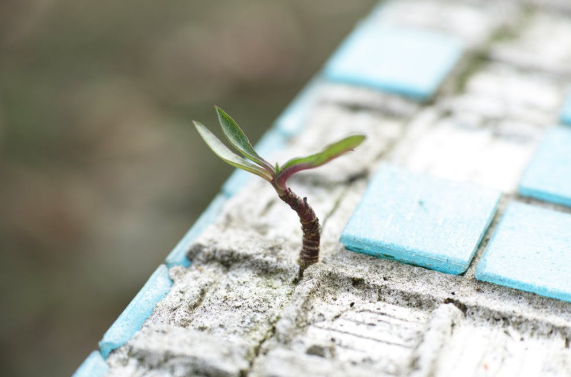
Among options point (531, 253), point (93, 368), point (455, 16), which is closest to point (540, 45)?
point (455, 16)

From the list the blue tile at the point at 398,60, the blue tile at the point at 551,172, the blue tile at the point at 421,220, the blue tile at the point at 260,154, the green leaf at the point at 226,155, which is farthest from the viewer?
the blue tile at the point at 398,60

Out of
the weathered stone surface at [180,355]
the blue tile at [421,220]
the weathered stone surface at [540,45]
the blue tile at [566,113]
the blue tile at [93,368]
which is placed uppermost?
the weathered stone surface at [540,45]

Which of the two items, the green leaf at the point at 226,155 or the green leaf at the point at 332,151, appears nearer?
the green leaf at the point at 332,151

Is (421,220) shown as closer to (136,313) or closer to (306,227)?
(306,227)

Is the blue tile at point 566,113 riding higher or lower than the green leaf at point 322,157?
higher

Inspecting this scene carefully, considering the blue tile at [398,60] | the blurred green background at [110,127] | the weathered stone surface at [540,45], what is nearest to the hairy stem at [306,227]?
the blue tile at [398,60]

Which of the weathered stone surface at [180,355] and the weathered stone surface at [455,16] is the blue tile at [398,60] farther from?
the weathered stone surface at [180,355]

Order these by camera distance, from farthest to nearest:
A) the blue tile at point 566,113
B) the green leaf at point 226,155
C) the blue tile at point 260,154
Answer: the blue tile at point 566,113 < the blue tile at point 260,154 < the green leaf at point 226,155

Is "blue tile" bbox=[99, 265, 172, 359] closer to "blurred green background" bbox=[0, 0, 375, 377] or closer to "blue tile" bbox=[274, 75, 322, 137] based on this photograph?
"blue tile" bbox=[274, 75, 322, 137]
